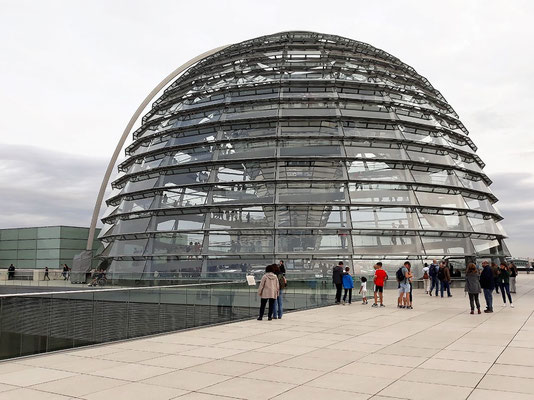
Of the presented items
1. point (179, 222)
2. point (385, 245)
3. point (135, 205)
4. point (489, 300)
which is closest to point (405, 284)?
point (489, 300)

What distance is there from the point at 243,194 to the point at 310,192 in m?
3.95

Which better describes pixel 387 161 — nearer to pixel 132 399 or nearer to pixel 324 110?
pixel 324 110

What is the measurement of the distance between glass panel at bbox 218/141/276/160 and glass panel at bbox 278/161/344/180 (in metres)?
1.19

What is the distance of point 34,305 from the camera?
1055 cm

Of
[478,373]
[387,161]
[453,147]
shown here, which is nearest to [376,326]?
[478,373]

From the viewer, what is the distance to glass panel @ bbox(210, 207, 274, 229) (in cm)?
2833

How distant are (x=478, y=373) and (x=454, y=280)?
23.5 m

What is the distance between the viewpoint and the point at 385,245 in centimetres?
2803

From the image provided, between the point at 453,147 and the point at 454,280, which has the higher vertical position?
the point at 453,147

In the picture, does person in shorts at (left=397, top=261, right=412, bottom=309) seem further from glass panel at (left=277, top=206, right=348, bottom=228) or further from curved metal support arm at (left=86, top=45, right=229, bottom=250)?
curved metal support arm at (left=86, top=45, right=229, bottom=250)

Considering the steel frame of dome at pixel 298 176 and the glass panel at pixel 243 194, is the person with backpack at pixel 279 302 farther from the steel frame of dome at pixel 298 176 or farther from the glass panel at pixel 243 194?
the glass panel at pixel 243 194

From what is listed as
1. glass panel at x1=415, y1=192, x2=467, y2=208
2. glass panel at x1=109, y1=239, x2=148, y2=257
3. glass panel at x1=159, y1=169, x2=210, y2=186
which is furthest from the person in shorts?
glass panel at x1=109, y1=239, x2=148, y2=257

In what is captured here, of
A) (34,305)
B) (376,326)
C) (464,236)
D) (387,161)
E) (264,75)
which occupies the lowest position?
(376,326)

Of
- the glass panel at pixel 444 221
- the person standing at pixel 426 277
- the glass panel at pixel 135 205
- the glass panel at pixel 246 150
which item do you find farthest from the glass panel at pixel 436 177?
the glass panel at pixel 135 205
